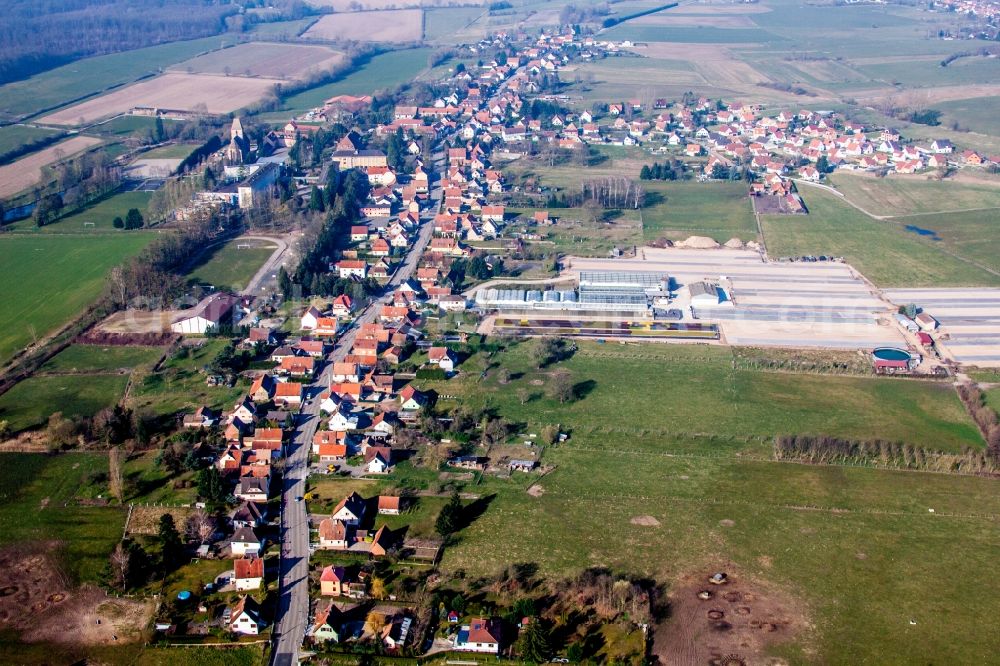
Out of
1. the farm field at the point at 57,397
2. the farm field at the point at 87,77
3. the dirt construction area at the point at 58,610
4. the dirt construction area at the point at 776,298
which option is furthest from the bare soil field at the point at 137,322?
the farm field at the point at 87,77

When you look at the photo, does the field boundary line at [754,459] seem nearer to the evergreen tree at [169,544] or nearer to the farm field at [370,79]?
the evergreen tree at [169,544]

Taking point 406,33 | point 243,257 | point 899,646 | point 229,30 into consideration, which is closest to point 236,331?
point 243,257

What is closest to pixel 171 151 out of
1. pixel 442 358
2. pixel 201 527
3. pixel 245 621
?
pixel 442 358

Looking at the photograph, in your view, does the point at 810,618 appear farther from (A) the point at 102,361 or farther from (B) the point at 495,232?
(B) the point at 495,232

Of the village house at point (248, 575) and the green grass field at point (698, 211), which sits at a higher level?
the green grass field at point (698, 211)

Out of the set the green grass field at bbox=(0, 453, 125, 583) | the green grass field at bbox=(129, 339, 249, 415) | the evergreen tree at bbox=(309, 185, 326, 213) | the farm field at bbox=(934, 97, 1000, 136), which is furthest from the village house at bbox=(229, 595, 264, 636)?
the farm field at bbox=(934, 97, 1000, 136)

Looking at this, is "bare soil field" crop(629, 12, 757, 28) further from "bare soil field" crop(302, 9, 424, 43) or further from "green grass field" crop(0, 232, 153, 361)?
"green grass field" crop(0, 232, 153, 361)
